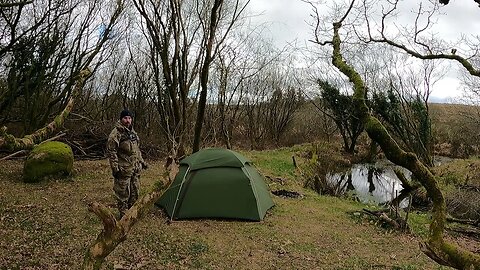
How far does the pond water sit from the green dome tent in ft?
23.0

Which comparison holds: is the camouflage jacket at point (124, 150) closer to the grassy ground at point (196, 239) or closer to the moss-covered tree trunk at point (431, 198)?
the grassy ground at point (196, 239)

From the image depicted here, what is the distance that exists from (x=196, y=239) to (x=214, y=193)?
4.85 feet

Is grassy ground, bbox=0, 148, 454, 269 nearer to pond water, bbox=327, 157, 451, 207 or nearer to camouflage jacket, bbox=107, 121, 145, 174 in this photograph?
camouflage jacket, bbox=107, 121, 145, 174

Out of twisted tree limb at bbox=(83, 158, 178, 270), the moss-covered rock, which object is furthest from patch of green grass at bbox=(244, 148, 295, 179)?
twisted tree limb at bbox=(83, 158, 178, 270)

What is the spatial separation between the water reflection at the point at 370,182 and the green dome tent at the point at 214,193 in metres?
7.15

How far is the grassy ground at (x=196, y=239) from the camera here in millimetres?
6129

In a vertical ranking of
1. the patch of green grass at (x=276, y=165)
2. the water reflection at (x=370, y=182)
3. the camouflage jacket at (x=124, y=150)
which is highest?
the camouflage jacket at (x=124, y=150)

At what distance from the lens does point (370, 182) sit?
19.1 meters

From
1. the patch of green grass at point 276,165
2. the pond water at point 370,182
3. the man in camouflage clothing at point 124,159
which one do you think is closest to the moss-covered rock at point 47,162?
the man in camouflage clothing at point 124,159

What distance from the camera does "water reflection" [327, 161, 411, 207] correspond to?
1568 centimetres

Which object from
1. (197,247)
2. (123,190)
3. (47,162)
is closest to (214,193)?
(197,247)

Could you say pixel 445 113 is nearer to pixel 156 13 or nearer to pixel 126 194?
pixel 156 13

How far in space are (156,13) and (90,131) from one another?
217 inches

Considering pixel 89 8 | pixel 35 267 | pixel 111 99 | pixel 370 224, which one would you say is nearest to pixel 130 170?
pixel 35 267
